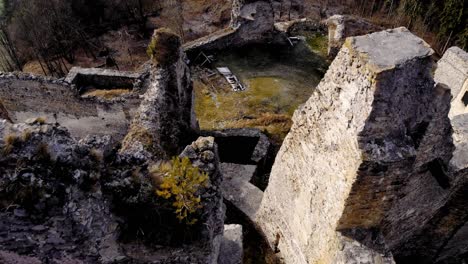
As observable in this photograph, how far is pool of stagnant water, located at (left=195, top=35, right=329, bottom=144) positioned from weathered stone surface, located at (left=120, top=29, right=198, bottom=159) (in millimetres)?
3863

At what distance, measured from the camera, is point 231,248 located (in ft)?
24.3

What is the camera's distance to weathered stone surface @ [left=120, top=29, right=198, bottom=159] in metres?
8.69

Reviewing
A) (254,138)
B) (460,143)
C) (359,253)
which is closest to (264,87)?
(254,138)

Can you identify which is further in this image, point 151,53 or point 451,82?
point 451,82

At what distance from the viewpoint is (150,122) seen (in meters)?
9.07

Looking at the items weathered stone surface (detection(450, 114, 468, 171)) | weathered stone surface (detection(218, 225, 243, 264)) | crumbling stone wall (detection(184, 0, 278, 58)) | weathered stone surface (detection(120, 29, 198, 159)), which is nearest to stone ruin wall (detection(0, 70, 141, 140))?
weathered stone surface (detection(120, 29, 198, 159))

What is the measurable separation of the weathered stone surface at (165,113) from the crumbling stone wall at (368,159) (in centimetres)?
302

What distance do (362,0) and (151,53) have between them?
1996 cm

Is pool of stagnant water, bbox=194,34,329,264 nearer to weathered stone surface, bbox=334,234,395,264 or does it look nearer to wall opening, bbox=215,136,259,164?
wall opening, bbox=215,136,259,164

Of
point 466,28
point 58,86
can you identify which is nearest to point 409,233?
point 58,86

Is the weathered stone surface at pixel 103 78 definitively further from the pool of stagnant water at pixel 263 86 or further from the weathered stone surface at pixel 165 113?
the weathered stone surface at pixel 165 113

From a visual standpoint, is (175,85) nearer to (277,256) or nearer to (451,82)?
(277,256)

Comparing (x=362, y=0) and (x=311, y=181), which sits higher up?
(x=311, y=181)

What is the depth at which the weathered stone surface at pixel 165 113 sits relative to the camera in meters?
8.69
